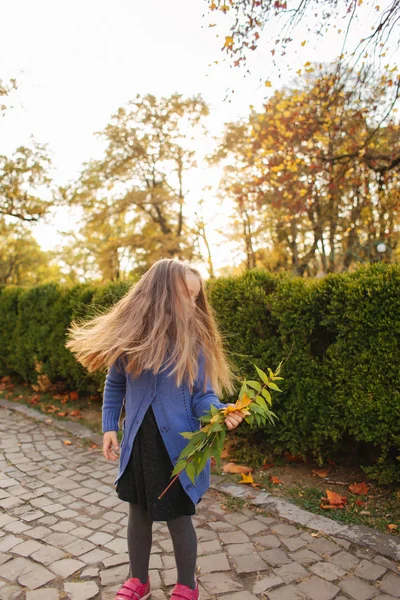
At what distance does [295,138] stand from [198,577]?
9153 mm

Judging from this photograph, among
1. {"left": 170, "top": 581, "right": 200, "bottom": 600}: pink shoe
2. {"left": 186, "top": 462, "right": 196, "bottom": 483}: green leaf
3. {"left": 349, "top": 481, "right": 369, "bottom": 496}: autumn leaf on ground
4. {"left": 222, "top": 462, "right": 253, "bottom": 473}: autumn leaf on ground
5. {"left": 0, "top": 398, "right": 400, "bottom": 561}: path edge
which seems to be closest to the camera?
{"left": 186, "top": 462, "right": 196, "bottom": 483}: green leaf

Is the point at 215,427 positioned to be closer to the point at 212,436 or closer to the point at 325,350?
the point at 212,436

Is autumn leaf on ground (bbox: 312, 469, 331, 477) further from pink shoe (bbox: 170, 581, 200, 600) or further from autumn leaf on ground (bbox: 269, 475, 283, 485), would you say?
pink shoe (bbox: 170, 581, 200, 600)

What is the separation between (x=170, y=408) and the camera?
219 cm

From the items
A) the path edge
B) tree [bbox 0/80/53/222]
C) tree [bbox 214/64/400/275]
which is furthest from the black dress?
tree [bbox 0/80/53/222]

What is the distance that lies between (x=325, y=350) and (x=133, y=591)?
2.39 m

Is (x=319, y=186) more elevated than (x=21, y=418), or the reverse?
(x=319, y=186)

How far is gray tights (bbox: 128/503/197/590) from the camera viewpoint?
7.23ft

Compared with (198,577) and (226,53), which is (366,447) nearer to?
(198,577)

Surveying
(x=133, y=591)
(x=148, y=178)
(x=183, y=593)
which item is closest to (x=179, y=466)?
(x=183, y=593)

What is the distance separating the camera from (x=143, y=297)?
2357mm

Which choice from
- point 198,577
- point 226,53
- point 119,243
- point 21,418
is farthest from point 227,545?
point 119,243

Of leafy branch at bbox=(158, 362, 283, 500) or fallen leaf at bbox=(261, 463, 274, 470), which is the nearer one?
leafy branch at bbox=(158, 362, 283, 500)

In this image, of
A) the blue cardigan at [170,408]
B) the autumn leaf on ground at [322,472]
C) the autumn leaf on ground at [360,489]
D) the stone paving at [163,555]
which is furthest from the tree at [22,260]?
the blue cardigan at [170,408]
